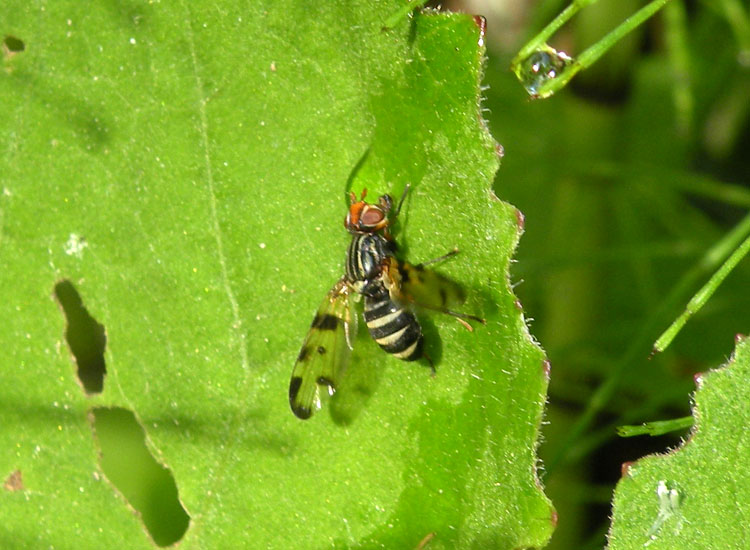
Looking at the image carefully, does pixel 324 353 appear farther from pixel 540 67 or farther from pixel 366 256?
pixel 540 67

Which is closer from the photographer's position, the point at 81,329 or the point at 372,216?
the point at 372,216

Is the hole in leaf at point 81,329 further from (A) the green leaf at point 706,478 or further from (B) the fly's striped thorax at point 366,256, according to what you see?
(A) the green leaf at point 706,478

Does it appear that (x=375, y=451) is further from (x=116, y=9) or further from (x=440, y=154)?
(x=116, y=9)

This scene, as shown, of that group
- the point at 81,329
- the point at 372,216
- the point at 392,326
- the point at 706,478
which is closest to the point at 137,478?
the point at 81,329

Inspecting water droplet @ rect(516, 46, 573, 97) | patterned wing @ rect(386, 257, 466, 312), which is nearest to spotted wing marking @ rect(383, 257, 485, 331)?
patterned wing @ rect(386, 257, 466, 312)

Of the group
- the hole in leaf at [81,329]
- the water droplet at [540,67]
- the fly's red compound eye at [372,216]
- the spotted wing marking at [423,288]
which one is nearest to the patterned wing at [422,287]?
the spotted wing marking at [423,288]
